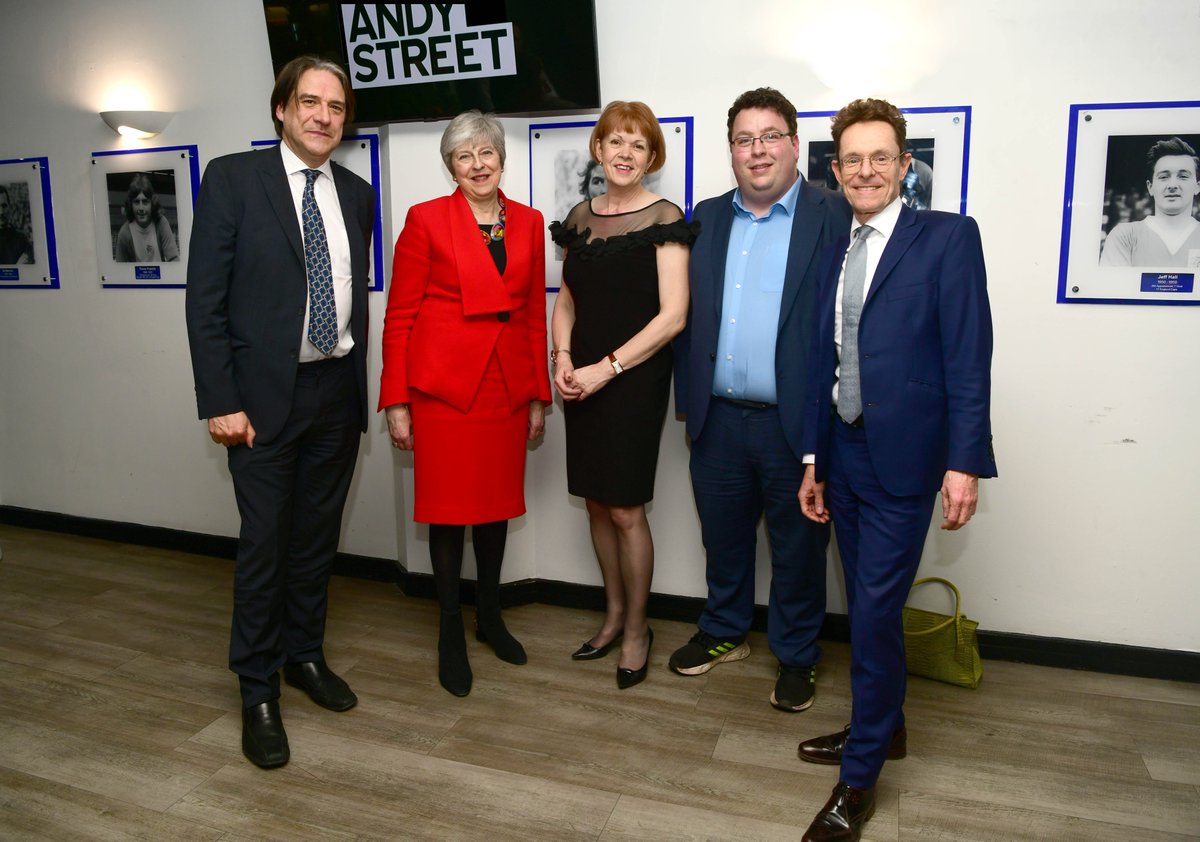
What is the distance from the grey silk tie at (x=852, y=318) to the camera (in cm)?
211

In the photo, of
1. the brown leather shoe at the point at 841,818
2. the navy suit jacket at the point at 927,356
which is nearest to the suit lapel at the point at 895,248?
the navy suit jacket at the point at 927,356

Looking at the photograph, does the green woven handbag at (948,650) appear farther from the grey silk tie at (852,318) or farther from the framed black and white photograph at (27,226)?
the framed black and white photograph at (27,226)

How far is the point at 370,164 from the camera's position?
3545mm

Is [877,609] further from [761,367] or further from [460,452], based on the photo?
[460,452]

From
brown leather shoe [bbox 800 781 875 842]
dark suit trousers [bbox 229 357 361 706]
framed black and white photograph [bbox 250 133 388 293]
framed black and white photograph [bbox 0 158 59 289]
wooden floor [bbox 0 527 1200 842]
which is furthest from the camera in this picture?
framed black and white photograph [bbox 0 158 59 289]

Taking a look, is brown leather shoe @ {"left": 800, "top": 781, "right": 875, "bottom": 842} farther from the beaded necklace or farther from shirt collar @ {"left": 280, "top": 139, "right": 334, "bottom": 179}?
shirt collar @ {"left": 280, "top": 139, "right": 334, "bottom": 179}

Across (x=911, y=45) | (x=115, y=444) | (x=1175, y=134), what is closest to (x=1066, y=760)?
(x=1175, y=134)

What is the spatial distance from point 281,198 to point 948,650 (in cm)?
244

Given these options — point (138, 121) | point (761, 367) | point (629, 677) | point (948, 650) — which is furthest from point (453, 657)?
point (138, 121)

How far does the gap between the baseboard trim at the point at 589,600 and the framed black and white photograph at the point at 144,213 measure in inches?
47.9

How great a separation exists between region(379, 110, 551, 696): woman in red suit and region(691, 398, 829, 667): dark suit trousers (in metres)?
0.63

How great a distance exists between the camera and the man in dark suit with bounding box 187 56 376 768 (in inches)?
95.1

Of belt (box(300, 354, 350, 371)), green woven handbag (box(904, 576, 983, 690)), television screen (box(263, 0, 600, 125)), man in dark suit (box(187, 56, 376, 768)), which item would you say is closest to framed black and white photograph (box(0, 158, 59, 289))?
television screen (box(263, 0, 600, 125))

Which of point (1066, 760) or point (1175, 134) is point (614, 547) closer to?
point (1066, 760)
